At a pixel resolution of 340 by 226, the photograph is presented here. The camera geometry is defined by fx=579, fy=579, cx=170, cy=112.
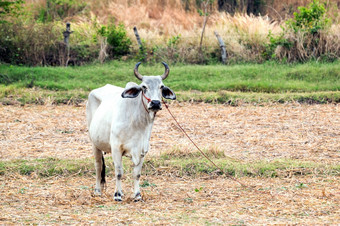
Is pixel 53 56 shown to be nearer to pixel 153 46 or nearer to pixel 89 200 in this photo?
pixel 153 46

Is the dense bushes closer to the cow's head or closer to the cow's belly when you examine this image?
the cow's belly

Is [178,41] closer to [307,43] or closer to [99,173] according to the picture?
[307,43]

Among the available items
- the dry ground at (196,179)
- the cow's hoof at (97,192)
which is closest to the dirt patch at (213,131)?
the dry ground at (196,179)

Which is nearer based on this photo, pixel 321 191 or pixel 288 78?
pixel 321 191

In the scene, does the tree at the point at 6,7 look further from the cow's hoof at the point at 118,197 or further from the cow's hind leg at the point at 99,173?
the cow's hoof at the point at 118,197

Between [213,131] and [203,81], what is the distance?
452cm

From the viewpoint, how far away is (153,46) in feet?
56.6

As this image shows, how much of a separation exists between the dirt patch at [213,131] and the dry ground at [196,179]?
17 millimetres

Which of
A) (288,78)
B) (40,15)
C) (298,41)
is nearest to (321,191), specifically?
(288,78)

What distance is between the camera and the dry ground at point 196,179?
18.4 ft

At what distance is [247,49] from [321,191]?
1065 centimetres

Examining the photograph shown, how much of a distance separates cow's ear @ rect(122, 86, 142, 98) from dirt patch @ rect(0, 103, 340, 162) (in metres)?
2.32

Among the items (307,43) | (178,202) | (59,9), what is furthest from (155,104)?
(59,9)

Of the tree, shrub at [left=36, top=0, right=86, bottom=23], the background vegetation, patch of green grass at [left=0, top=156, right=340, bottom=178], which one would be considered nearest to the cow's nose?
patch of green grass at [left=0, top=156, right=340, bottom=178]
